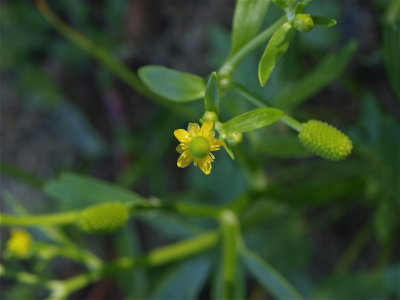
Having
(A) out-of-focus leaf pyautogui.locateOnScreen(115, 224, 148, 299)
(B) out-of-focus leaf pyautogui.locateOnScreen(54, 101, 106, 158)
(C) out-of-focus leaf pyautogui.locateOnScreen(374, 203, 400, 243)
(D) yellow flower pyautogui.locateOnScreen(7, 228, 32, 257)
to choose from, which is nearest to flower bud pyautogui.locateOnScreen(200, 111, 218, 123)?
(D) yellow flower pyautogui.locateOnScreen(7, 228, 32, 257)

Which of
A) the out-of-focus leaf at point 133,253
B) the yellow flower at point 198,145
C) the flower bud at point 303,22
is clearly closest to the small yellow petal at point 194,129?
the yellow flower at point 198,145

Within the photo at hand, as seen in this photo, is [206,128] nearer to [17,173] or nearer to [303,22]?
[303,22]

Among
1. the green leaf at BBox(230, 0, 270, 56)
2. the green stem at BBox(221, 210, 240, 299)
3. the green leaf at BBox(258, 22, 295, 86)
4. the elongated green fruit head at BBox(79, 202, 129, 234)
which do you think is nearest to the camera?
the green leaf at BBox(258, 22, 295, 86)

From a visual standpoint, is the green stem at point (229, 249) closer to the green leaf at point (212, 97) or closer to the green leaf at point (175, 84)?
the green leaf at point (175, 84)

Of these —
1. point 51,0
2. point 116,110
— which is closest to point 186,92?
point 116,110

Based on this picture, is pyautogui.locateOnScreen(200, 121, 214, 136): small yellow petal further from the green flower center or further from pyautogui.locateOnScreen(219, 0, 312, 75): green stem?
pyautogui.locateOnScreen(219, 0, 312, 75): green stem

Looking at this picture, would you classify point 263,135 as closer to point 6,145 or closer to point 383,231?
point 383,231

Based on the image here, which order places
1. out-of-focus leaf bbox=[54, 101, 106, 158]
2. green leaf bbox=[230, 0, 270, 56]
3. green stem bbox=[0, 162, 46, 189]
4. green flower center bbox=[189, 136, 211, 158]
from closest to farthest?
green flower center bbox=[189, 136, 211, 158] → green leaf bbox=[230, 0, 270, 56] → green stem bbox=[0, 162, 46, 189] → out-of-focus leaf bbox=[54, 101, 106, 158]
